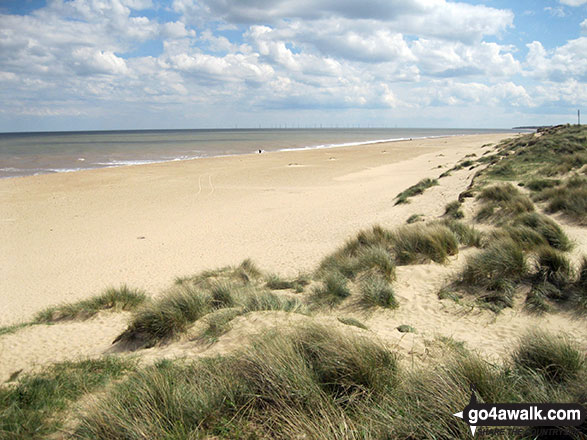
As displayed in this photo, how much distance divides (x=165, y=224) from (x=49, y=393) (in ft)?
39.8

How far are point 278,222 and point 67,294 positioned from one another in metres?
7.81

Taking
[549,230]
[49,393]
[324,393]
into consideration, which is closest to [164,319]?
[49,393]

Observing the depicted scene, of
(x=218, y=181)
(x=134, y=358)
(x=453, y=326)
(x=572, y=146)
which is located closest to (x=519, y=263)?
(x=453, y=326)

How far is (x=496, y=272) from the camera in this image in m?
6.41

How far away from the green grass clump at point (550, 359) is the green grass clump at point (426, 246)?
411cm

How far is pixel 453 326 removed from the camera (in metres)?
5.38

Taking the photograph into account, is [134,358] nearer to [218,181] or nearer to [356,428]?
[356,428]

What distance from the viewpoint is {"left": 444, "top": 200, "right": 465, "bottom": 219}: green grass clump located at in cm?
1134

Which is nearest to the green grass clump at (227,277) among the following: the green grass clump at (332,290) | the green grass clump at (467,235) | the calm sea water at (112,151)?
the green grass clump at (332,290)

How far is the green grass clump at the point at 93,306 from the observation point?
23.6 ft

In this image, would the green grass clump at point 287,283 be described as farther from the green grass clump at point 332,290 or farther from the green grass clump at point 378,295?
the green grass clump at point 378,295
